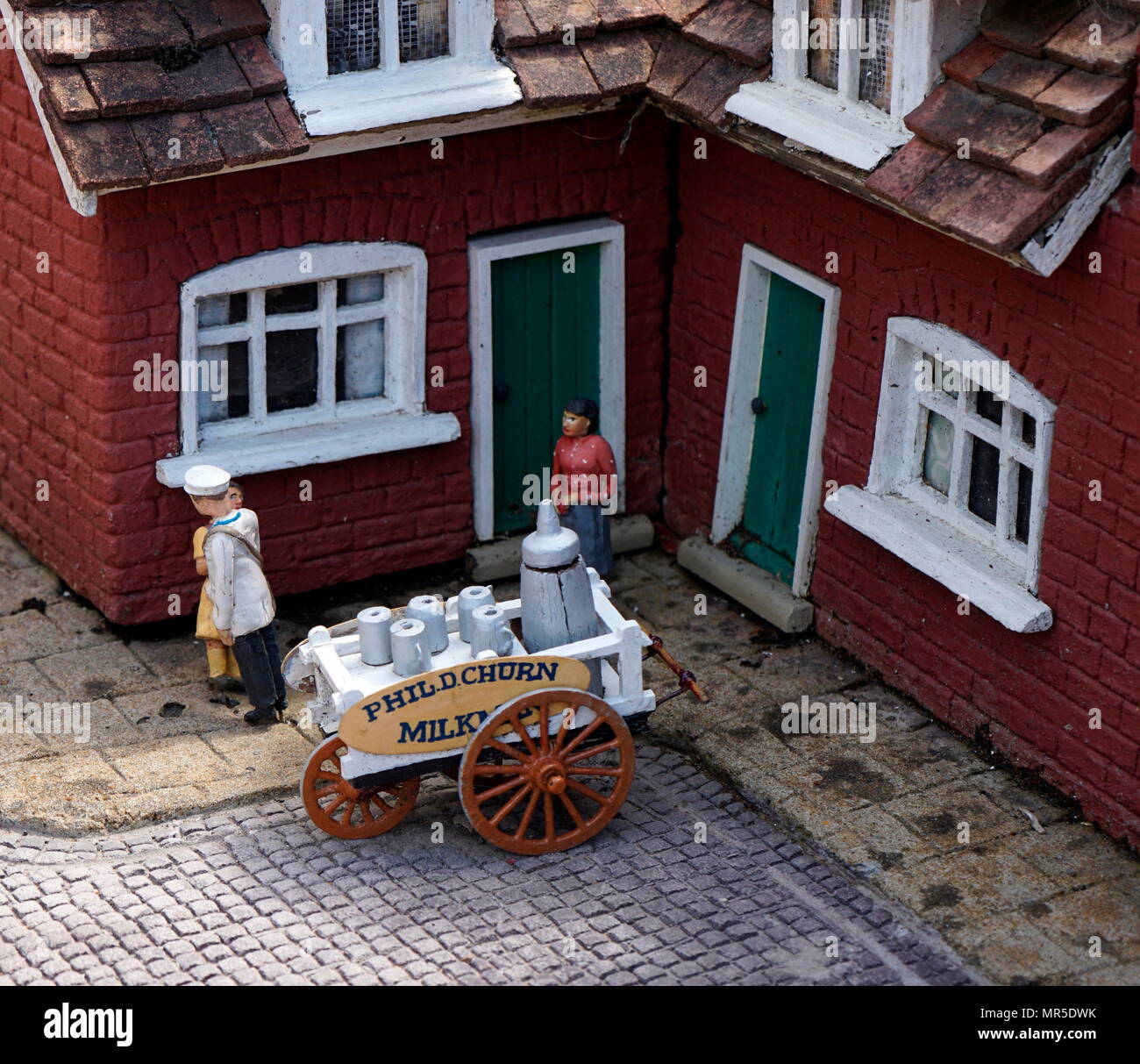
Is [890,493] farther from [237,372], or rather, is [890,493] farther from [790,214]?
[237,372]

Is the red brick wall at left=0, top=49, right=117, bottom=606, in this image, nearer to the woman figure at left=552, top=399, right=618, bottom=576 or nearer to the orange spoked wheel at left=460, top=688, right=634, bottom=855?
the woman figure at left=552, top=399, right=618, bottom=576

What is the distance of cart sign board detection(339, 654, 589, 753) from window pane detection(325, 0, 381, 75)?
3.20m

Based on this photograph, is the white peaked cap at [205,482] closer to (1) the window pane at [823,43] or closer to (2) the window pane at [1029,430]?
(1) the window pane at [823,43]

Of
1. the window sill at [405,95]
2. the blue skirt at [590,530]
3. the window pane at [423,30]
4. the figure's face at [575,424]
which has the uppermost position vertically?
the window pane at [423,30]

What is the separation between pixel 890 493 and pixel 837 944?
2.62 m

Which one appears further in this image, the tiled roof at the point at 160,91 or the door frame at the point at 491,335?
the door frame at the point at 491,335

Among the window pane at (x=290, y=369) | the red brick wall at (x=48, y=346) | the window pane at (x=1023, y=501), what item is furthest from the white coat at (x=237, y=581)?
the window pane at (x=1023, y=501)

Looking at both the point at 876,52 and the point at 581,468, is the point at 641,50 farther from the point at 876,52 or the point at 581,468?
the point at 581,468

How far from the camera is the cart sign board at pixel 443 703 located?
8.05m

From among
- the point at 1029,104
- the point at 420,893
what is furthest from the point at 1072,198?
the point at 420,893

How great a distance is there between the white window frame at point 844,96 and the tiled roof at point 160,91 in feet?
7.44

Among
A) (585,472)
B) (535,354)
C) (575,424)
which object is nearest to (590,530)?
(585,472)

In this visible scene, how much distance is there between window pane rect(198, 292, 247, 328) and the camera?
32.1ft

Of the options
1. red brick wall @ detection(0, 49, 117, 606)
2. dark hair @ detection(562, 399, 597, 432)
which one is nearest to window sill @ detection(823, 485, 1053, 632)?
dark hair @ detection(562, 399, 597, 432)
